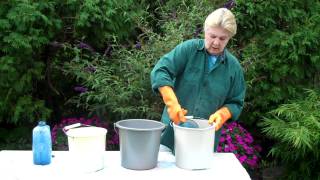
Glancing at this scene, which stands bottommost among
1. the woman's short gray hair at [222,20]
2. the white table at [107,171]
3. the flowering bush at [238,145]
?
the flowering bush at [238,145]

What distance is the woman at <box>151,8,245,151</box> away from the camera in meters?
2.63

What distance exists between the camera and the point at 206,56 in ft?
8.84

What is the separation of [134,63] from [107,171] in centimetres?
201

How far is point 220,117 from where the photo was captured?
101 inches

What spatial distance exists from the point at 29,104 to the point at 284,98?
2396 millimetres

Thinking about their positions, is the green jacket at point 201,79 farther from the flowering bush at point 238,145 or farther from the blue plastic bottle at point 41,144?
the flowering bush at point 238,145

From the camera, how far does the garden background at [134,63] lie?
14.0 feet

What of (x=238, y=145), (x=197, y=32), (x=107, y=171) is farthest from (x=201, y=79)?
(x=197, y=32)

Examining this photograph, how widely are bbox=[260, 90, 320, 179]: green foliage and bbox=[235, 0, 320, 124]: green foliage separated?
12.4 inches

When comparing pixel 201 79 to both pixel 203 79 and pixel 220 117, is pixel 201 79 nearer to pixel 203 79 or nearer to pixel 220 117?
pixel 203 79

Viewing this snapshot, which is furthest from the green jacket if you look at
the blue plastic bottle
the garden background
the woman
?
the garden background

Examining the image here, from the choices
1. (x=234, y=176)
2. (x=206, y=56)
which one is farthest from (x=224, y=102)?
(x=234, y=176)

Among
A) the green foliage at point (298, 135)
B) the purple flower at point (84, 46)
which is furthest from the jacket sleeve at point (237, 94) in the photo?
the purple flower at point (84, 46)

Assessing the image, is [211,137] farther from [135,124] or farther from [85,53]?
[85,53]
